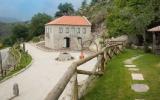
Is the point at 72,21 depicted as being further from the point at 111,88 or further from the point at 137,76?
the point at 111,88

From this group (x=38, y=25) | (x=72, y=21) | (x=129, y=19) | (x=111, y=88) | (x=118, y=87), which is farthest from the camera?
(x=38, y=25)

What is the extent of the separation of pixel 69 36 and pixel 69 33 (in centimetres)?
56

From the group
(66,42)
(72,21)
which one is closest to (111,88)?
(66,42)

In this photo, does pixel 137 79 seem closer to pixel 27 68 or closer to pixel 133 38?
pixel 27 68

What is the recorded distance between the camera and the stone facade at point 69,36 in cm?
5762

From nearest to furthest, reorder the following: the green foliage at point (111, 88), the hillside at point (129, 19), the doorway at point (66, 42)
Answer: the green foliage at point (111, 88), the hillside at point (129, 19), the doorway at point (66, 42)

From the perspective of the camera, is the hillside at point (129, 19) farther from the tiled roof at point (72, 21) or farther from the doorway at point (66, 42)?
the doorway at point (66, 42)

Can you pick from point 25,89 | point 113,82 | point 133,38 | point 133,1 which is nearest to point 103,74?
point 113,82

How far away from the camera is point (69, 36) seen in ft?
192

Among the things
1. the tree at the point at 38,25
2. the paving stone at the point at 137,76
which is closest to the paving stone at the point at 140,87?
the paving stone at the point at 137,76

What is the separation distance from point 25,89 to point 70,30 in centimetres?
3716

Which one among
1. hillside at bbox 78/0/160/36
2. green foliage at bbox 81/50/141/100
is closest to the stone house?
hillside at bbox 78/0/160/36

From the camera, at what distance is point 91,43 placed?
54812mm

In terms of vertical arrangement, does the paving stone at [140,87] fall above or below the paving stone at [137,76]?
below
